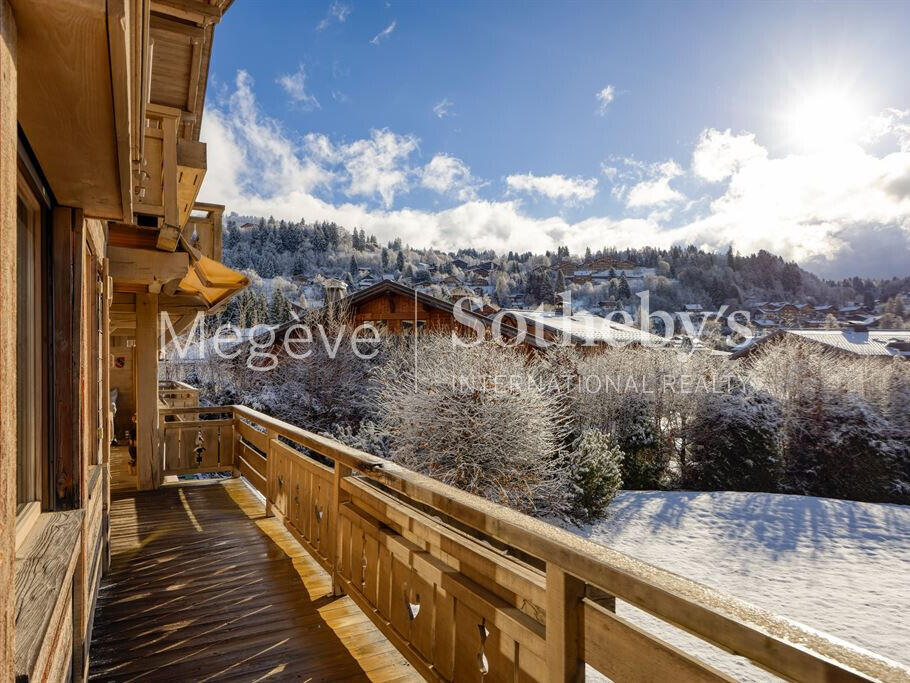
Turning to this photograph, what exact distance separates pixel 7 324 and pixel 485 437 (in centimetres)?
1054

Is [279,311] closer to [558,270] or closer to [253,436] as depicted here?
[253,436]

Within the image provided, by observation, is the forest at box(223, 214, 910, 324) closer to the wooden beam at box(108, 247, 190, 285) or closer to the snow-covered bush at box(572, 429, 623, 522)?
the snow-covered bush at box(572, 429, 623, 522)

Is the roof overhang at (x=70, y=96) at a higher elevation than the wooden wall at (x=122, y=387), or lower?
higher

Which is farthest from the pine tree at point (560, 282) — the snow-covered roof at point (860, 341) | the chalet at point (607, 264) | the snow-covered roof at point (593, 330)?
the snow-covered roof at point (593, 330)

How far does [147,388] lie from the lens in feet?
22.0

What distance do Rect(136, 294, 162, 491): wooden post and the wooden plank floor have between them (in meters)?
1.52

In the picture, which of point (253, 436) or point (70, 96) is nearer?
point (70, 96)

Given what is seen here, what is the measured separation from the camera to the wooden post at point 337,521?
3436 millimetres

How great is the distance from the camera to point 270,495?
17.6ft

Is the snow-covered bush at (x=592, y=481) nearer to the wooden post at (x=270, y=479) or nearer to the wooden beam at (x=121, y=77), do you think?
the wooden post at (x=270, y=479)

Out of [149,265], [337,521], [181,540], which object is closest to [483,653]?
[337,521]

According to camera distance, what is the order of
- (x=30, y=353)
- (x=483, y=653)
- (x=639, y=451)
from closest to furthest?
(x=483, y=653), (x=30, y=353), (x=639, y=451)

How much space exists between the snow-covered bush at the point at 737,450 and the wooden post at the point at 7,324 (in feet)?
52.1

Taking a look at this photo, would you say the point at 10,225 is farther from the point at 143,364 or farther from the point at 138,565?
the point at 143,364
